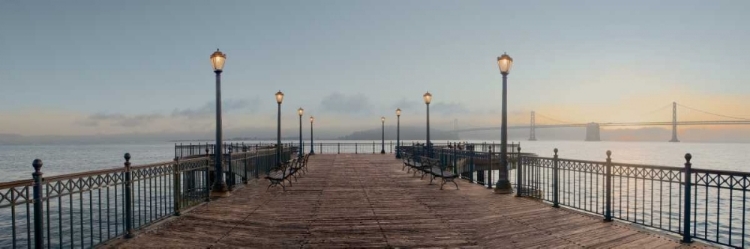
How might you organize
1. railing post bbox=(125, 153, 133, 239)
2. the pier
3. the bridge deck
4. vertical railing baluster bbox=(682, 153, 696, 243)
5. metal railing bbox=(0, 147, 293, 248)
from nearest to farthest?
1. metal railing bbox=(0, 147, 293, 248)
2. the pier
3. vertical railing baluster bbox=(682, 153, 696, 243)
4. the bridge deck
5. railing post bbox=(125, 153, 133, 239)

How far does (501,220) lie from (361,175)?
1000 cm

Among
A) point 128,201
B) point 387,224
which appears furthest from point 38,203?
point 387,224

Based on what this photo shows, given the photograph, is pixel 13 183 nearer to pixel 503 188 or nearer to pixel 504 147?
pixel 503 188

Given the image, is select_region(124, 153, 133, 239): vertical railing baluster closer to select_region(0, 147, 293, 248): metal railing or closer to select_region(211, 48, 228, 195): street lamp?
select_region(0, 147, 293, 248): metal railing

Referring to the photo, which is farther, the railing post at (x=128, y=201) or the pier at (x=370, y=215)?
the railing post at (x=128, y=201)

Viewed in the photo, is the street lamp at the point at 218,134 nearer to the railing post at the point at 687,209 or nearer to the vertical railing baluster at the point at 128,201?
the vertical railing baluster at the point at 128,201

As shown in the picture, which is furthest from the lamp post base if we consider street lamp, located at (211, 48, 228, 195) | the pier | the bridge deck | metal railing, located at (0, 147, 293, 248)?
street lamp, located at (211, 48, 228, 195)

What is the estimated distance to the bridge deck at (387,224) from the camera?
283 inches

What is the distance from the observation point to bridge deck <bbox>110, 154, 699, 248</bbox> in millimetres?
7188

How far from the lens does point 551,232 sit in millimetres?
7883

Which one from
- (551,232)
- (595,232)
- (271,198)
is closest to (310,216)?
(271,198)

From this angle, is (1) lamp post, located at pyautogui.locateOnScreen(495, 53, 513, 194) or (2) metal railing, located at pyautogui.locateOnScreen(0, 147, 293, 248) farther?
(1) lamp post, located at pyautogui.locateOnScreen(495, 53, 513, 194)

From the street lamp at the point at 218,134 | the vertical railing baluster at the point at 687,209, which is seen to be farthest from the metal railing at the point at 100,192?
the vertical railing baluster at the point at 687,209

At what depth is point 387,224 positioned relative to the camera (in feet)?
27.7
